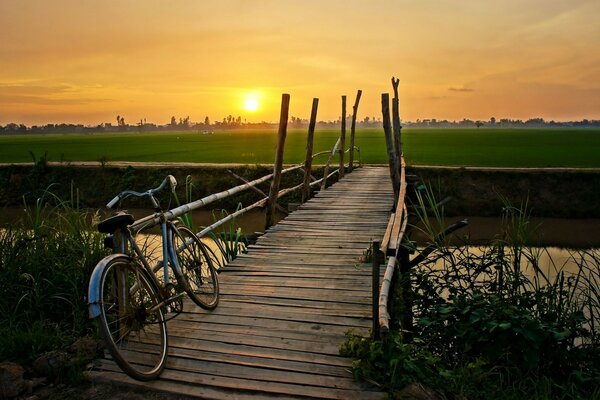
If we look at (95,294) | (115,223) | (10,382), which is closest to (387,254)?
(115,223)

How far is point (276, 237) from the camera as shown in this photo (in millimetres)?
7047

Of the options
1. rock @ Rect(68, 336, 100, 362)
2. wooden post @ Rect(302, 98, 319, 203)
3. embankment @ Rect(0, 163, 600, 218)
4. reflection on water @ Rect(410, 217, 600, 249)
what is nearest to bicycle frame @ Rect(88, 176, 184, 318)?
rock @ Rect(68, 336, 100, 362)

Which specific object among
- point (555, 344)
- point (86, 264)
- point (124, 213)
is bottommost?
point (555, 344)

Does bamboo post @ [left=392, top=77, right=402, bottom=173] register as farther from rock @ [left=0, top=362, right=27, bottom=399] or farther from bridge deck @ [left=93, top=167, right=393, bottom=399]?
rock @ [left=0, top=362, right=27, bottom=399]

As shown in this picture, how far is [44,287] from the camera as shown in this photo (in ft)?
14.7

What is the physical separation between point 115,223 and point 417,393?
2183mm

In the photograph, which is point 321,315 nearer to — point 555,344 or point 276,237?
point 555,344

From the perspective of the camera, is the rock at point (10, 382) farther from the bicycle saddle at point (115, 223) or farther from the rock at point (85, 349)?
the bicycle saddle at point (115, 223)

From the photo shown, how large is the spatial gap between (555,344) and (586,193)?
12546mm

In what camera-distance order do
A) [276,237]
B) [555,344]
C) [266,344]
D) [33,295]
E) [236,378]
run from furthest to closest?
[276,237]
[33,295]
[555,344]
[266,344]
[236,378]

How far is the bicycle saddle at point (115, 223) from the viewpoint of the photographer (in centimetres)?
333

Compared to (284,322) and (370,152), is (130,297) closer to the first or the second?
(284,322)

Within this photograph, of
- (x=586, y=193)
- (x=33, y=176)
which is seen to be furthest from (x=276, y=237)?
(x=33, y=176)

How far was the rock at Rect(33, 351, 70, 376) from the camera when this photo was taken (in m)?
3.38
